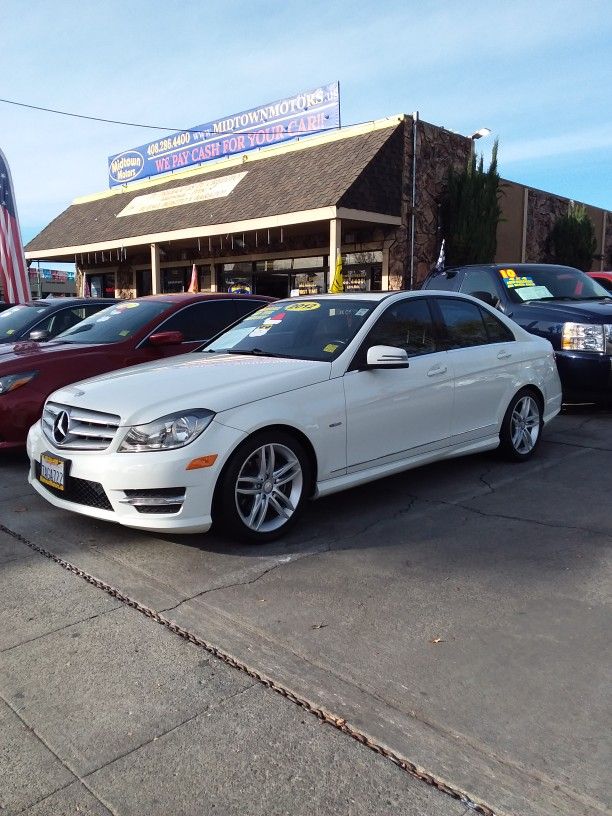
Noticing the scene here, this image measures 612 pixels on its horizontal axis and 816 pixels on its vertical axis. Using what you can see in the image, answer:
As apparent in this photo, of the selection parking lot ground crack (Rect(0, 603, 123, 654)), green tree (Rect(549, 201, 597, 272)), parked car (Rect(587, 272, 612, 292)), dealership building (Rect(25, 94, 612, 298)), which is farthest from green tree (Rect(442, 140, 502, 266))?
parking lot ground crack (Rect(0, 603, 123, 654))

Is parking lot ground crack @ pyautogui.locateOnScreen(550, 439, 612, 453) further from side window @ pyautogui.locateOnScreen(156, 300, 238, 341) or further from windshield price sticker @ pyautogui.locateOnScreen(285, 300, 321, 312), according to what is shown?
side window @ pyautogui.locateOnScreen(156, 300, 238, 341)

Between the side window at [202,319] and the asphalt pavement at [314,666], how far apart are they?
2769 millimetres

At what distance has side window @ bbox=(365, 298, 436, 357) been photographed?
4941 millimetres

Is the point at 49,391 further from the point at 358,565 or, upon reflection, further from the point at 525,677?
the point at 525,677

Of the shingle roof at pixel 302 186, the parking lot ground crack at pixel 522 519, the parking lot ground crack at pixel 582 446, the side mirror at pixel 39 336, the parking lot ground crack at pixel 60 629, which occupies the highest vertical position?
the shingle roof at pixel 302 186

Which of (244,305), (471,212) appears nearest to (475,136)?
(471,212)

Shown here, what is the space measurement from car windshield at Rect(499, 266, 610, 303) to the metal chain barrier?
21.0ft

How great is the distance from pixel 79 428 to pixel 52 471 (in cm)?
33

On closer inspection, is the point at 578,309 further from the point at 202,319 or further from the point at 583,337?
the point at 202,319

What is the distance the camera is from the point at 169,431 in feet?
12.7

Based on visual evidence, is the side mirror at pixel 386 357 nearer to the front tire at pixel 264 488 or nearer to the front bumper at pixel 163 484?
the front tire at pixel 264 488

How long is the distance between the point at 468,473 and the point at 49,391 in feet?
12.1

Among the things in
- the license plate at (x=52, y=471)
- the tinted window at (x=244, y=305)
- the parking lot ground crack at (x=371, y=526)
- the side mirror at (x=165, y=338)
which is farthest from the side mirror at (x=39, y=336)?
the parking lot ground crack at (x=371, y=526)

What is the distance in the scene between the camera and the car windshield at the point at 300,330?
4848 millimetres
